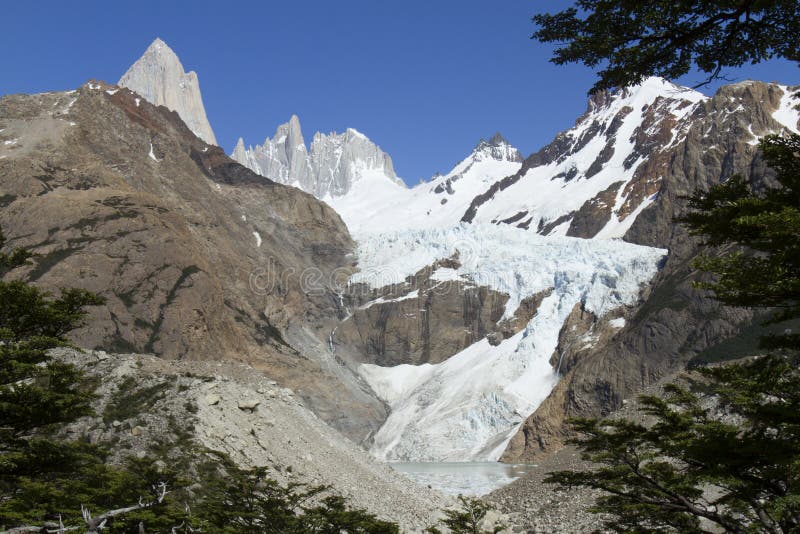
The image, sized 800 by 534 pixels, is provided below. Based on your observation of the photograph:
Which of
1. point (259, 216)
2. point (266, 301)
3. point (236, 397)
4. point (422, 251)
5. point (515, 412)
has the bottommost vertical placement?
point (515, 412)

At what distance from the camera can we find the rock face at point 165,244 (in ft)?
340

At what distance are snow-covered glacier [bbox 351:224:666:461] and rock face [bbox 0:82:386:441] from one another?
9.96m

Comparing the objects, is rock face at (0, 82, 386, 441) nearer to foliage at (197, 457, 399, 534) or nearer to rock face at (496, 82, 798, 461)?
rock face at (496, 82, 798, 461)

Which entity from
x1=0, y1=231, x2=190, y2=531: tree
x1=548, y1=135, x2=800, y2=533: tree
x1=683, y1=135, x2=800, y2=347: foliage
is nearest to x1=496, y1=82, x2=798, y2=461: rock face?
x1=548, y1=135, x2=800, y2=533: tree

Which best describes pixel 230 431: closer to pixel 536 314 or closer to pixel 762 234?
pixel 762 234

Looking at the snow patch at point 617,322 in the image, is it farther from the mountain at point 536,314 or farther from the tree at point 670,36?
the tree at point 670,36

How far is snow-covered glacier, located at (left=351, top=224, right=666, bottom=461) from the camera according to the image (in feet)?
409

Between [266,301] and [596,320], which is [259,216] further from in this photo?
[596,320]

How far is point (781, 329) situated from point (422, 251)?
4846 inches

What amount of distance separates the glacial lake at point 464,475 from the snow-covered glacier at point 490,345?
8.69 meters

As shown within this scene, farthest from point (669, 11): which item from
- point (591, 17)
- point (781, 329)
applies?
point (781, 329)

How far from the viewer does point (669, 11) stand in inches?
409

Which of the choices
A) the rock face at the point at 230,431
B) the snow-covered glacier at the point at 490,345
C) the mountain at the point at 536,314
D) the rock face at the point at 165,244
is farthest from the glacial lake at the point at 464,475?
the rock face at the point at 165,244

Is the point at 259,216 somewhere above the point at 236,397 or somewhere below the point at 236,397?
above
